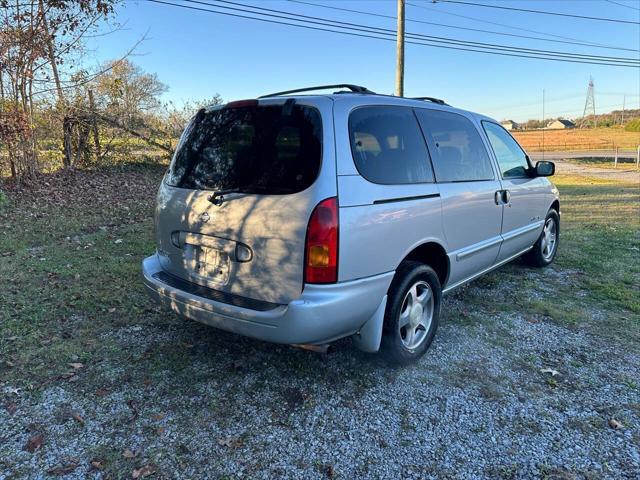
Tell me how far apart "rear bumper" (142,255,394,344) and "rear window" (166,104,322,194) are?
0.64 m

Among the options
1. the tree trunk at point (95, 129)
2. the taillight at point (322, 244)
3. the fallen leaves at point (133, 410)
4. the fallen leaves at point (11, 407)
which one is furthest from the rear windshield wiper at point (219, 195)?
the tree trunk at point (95, 129)

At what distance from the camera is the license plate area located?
2.77m

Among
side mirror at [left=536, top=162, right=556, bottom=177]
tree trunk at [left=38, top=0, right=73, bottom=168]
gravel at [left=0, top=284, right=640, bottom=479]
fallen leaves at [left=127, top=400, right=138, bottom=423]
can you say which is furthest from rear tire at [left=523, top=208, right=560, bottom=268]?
tree trunk at [left=38, top=0, right=73, bottom=168]

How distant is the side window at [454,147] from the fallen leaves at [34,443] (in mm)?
3016

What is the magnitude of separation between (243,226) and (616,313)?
3.61 meters

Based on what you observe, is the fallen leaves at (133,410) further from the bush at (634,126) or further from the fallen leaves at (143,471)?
the bush at (634,126)

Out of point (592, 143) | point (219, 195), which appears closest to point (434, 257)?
point (219, 195)

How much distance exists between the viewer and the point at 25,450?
2.34 metres

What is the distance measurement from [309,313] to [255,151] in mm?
1059

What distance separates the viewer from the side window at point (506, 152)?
430 centimetres

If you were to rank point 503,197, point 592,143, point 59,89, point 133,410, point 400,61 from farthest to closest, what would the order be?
point 592,143, point 400,61, point 59,89, point 503,197, point 133,410

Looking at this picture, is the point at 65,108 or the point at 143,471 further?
the point at 65,108

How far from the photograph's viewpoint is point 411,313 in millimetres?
3197

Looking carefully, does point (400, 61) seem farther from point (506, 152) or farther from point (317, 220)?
point (317, 220)
